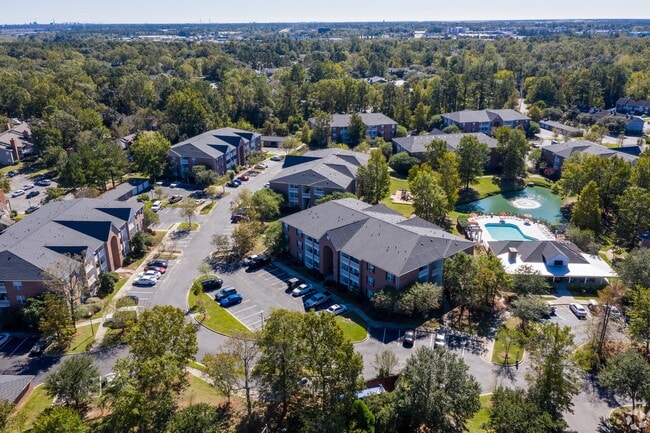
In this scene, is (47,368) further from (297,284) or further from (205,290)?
(297,284)

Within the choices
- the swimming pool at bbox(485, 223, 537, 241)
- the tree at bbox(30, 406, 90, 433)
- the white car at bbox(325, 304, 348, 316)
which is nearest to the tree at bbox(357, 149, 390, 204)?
the swimming pool at bbox(485, 223, 537, 241)

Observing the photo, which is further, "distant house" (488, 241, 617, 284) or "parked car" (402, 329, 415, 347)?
"distant house" (488, 241, 617, 284)

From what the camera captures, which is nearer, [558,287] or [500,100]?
[558,287]

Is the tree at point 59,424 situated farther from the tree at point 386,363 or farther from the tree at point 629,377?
the tree at point 629,377

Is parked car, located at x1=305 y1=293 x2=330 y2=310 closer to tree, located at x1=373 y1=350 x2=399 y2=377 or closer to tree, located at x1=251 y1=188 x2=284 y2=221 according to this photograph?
tree, located at x1=373 y1=350 x2=399 y2=377

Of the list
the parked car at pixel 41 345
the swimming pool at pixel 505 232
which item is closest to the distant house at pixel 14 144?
the parked car at pixel 41 345

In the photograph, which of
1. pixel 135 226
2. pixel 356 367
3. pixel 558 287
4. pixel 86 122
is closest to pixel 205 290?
pixel 135 226
